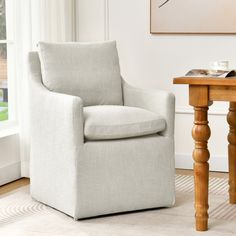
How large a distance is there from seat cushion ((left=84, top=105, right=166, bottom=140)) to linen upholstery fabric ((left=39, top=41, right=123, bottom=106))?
0.23 meters

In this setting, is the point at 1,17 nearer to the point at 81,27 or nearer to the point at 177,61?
the point at 81,27

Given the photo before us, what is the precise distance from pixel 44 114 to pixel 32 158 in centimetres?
33

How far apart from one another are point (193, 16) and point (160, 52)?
38 centimetres

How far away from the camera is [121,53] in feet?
15.6

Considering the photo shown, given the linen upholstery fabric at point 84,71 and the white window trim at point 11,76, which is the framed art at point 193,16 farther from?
the white window trim at point 11,76

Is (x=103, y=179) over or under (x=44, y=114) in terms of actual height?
under

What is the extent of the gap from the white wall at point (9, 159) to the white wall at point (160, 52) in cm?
104

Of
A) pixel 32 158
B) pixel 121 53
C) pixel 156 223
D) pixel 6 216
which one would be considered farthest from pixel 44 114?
pixel 121 53

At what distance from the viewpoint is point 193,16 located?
446 cm

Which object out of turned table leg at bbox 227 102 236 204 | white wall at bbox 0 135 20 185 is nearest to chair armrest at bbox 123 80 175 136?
turned table leg at bbox 227 102 236 204

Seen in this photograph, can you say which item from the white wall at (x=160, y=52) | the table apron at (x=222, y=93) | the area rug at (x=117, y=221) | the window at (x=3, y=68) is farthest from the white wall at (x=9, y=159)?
the table apron at (x=222, y=93)

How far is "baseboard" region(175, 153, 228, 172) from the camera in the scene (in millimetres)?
4535

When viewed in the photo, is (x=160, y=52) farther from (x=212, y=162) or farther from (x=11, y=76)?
(x=11, y=76)

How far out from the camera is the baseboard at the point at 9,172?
4141 mm
